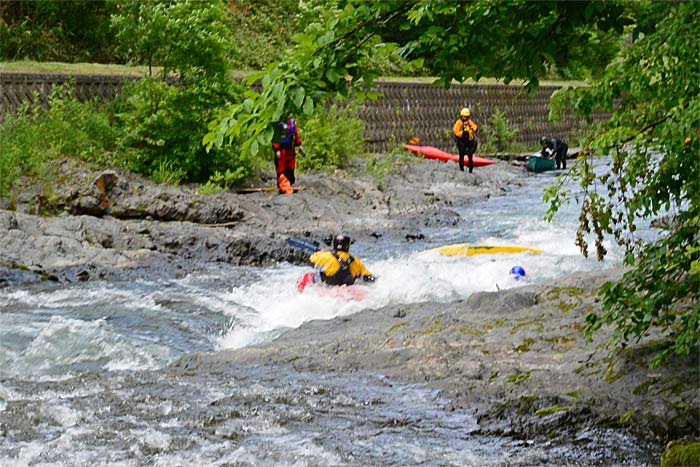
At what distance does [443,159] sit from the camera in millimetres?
28547

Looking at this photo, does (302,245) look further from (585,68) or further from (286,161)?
(585,68)

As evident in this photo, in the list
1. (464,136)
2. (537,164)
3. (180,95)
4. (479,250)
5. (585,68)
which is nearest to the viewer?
(585,68)

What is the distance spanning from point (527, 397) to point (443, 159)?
71.1ft

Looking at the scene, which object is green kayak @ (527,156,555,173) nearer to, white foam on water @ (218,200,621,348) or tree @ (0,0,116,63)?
tree @ (0,0,116,63)

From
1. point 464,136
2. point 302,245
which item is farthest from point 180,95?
point 464,136

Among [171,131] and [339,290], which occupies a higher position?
[171,131]

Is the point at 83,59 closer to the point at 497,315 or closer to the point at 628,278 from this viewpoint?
the point at 497,315

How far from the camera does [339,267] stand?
39.5 ft

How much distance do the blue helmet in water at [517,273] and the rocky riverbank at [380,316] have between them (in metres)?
2.98

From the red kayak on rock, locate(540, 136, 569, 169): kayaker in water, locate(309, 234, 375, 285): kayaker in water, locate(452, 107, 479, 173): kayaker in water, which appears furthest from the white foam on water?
locate(540, 136, 569, 169): kayaker in water

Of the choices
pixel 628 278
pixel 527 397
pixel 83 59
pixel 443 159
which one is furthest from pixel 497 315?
pixel 83 59

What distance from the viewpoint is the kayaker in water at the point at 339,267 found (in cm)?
1202

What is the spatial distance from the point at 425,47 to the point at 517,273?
288 inches

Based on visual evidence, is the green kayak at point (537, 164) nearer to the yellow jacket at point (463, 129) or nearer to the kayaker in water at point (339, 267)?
the yellow jacket at point (463, 129)
